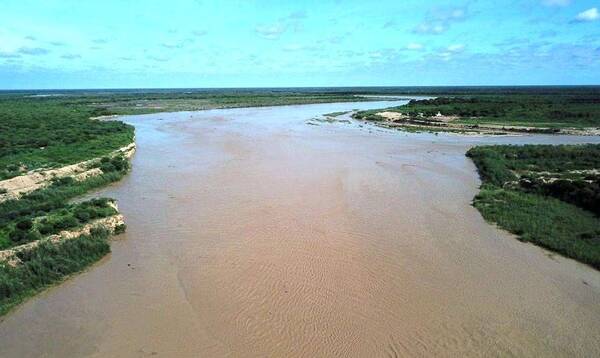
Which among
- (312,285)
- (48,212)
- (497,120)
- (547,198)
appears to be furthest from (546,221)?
→ (497,120)

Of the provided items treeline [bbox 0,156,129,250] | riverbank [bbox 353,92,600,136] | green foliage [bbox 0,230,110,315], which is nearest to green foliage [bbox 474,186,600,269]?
green foliage [bbox 0,230,110,315]

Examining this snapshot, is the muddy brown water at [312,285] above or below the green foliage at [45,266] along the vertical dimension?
below

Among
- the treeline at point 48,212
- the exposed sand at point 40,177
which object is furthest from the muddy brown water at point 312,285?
the exposed sand at point 40,177

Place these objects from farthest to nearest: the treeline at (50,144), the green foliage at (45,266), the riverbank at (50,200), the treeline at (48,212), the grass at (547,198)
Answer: the treeline at (50,144), the grass at (547,198), the treeline at (48,212), the riverbank at (50,200), the green foliage at (45,266)

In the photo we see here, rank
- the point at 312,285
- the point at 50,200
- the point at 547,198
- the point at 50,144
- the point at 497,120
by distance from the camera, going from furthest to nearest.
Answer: the point at 497,120 → the point at 50,144 → the point at 50,200 → the point at 547,198 → the point at 312,285

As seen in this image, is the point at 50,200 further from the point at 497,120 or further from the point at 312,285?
the point at 497,120

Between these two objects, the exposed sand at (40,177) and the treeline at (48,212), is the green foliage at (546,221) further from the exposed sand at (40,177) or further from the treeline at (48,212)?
the exposed sand at (40,177)

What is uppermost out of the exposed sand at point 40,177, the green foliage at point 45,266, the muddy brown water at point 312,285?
the exposed sand at point 40,177

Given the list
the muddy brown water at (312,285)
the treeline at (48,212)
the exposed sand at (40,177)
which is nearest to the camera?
the muddy brown water at (312,285)

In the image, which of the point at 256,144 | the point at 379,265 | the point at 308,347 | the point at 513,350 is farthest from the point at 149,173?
the point at 513,350
